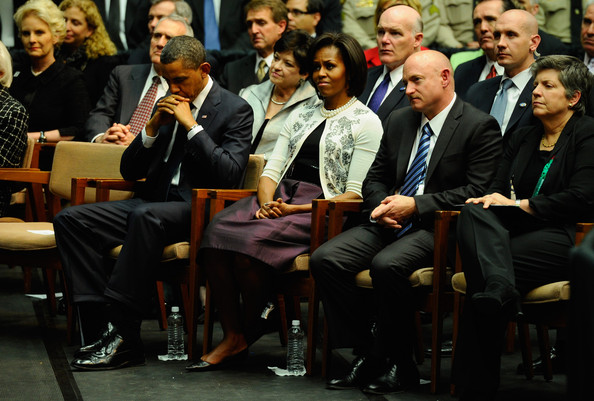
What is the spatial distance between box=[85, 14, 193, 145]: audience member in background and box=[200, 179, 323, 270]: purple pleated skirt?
152 centimetres

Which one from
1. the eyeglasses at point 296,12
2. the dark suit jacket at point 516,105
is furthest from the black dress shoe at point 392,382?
the eyeglasses at point 296,12

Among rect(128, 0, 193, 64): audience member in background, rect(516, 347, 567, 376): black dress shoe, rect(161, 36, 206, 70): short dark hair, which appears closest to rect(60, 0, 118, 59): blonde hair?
rect(128, 0, 193, 64): audience member in background

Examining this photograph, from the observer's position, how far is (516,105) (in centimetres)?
430

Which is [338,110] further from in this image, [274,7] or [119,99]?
[119,99]

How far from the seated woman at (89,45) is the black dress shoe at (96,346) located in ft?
8.34

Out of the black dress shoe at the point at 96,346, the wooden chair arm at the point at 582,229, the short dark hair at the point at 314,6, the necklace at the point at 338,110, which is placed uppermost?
the short dark hair at the point at 314,6

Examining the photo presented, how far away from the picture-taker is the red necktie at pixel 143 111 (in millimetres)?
5227

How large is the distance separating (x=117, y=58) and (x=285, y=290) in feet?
9.55

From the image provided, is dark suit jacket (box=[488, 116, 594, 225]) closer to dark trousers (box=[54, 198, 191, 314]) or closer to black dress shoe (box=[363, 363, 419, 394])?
black dress shoe (box=[363, 363, 419, 394])

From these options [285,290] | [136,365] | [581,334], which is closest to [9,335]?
[136,365]

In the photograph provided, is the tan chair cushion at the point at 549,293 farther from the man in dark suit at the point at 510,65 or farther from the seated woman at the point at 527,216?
the man in dark suit at the point at 510,65

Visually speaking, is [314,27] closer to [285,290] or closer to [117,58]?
[117,58]

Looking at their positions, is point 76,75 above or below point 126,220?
above

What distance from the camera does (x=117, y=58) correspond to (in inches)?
245
